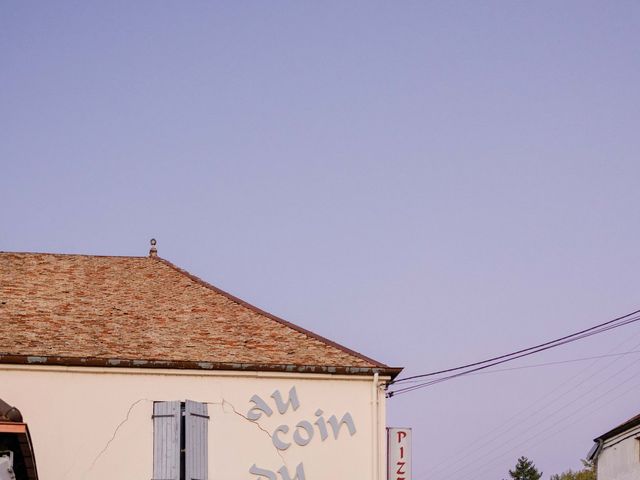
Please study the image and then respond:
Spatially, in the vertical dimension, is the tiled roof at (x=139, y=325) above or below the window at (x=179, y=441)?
above

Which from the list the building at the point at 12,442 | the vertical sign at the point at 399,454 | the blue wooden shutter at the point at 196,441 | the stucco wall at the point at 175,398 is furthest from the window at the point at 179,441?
the building at the point at 12,442

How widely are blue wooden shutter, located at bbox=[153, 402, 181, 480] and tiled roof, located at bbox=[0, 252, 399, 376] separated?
811 millimetres

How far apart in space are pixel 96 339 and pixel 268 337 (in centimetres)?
335

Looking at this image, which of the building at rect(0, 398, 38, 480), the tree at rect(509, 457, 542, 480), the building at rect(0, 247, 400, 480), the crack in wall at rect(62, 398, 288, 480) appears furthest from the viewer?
the tree at rect(509, 457, 542, 480)

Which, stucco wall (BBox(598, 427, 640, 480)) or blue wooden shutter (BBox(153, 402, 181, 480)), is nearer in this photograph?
blue wooden shutter (BBox(153, 402, 181, 480))

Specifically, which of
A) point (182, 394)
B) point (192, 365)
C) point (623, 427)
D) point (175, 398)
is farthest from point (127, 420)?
point (623, 427)

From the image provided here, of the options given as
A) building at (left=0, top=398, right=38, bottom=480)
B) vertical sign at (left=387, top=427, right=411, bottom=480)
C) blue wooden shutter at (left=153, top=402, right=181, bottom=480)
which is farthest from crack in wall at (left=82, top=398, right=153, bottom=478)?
vertical sign at (left=387, top=427, right=411, bottom=480)

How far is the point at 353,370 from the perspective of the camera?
21.8 meters

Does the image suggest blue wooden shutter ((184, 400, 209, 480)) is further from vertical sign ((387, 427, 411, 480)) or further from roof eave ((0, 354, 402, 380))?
vertical sign ((387, 427, 411, 480))

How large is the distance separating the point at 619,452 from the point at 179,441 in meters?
16.6

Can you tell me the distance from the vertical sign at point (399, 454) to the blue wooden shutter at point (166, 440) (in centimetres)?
402

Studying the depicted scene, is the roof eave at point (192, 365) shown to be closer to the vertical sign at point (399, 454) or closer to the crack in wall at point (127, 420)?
the crack in wall at point (127, 420)

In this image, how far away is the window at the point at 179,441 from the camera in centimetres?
2062

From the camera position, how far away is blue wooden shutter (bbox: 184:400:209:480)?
67.9ft
